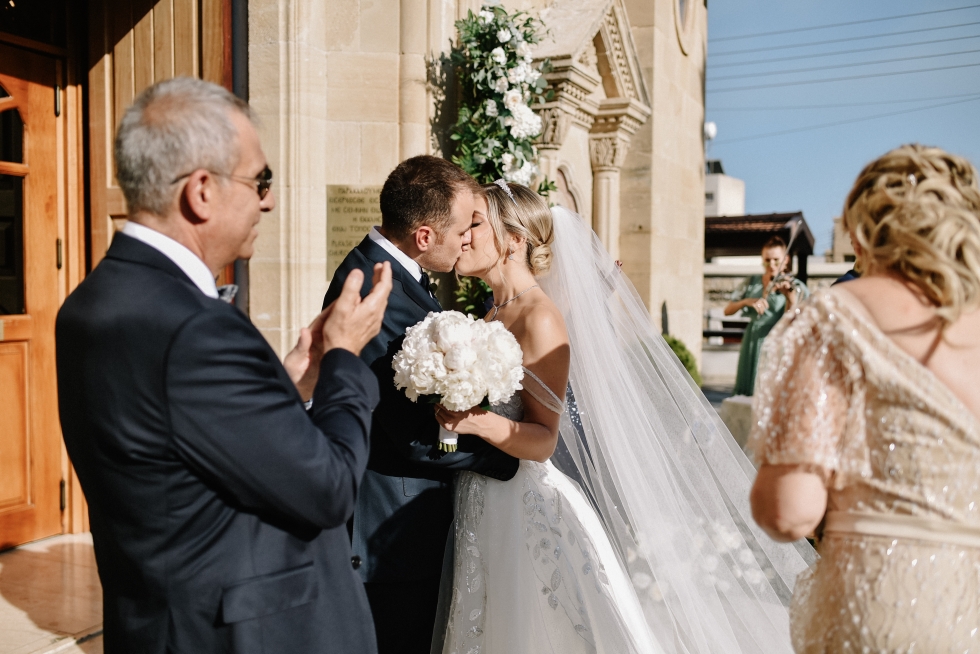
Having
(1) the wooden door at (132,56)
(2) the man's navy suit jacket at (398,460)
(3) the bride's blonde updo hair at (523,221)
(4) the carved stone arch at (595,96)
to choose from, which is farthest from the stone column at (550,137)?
(2) the man's navy suit jacket at (398,460)

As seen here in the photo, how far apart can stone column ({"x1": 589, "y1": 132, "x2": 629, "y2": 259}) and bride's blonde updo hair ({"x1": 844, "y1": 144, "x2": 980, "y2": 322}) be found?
22.1 feet

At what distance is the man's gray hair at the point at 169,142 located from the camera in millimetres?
1546

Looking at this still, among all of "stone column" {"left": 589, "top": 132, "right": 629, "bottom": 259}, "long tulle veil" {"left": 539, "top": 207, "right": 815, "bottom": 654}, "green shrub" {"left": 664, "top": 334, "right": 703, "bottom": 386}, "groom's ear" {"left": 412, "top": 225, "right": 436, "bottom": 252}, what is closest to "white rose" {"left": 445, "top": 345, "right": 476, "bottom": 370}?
"groom's ear" {"left": 412, "top": 225, "right": 436, "bottom": 252}

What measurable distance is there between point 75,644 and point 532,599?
233 cm

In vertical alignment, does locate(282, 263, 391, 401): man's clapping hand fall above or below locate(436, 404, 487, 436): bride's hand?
above

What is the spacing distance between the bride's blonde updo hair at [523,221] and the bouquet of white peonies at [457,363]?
0.75 m

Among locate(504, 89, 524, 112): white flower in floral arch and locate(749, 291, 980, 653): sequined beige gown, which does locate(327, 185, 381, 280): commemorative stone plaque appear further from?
locate(749, 291, 980, 653): sequined beige gown

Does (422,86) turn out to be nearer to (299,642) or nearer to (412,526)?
(412,526)

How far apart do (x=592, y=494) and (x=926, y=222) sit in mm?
1820

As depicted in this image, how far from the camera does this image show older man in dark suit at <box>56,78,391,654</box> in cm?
146

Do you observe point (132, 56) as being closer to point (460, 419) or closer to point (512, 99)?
point (512, 99)

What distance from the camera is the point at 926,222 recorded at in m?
1.61

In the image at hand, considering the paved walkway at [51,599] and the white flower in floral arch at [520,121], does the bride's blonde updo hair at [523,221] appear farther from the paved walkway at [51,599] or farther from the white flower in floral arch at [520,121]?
the paved walkway at [51,599]

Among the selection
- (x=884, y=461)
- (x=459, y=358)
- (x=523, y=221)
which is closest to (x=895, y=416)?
(x=884, y=461)
